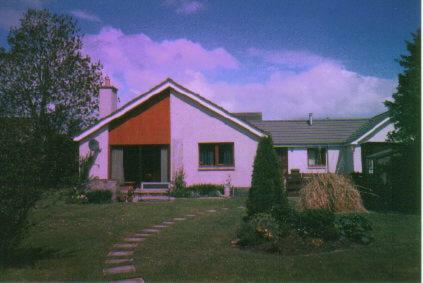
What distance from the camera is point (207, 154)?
20953 mm

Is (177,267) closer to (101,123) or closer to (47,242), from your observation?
(47,242)

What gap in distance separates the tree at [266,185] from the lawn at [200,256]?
3.65 ft

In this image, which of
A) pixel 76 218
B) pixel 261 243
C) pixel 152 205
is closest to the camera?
pixel 261 243

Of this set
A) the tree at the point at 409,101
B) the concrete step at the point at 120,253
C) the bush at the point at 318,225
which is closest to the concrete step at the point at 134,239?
the concrete step at the point at 120,253

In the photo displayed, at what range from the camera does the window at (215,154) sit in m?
20.8

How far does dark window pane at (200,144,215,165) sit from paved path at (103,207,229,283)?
29.7ft

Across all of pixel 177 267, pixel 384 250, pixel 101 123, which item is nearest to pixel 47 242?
pixel 177 267

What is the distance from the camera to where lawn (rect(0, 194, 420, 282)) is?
6.41 metres

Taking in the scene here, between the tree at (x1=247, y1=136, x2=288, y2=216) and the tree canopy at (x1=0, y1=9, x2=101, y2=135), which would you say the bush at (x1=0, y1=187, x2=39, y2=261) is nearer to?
the tree at (x1=247, y1=136, x2=288, y2=216)

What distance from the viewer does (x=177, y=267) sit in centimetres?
686

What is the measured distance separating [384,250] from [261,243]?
262 centimetres

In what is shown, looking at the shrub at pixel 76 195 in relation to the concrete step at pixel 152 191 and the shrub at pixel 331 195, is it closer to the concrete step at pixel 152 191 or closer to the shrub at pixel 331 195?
the concrete step at pixel 152 191

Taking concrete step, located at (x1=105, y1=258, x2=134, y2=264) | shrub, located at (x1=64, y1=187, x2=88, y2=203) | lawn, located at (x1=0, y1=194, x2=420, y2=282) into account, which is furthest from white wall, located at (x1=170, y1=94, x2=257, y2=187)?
concrete step, located at (x1=105, y1=258, x2=134, y2=264)

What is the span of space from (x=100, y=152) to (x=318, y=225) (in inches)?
599
